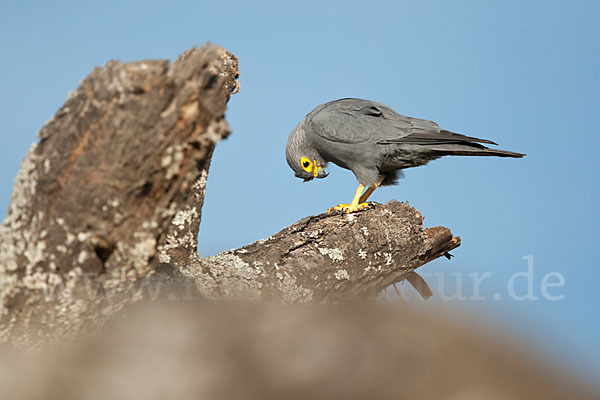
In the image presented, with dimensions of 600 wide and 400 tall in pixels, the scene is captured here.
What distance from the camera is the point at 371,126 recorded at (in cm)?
605

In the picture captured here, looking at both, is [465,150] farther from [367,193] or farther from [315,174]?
[315,174]

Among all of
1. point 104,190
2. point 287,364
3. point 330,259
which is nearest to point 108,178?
point 104,190

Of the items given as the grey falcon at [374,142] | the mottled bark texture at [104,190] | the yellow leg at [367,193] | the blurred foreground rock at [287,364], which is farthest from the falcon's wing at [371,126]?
the blurred foreground rock at [287,364]

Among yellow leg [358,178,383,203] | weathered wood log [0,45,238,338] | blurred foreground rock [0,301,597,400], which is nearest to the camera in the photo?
blurred foreground rock [0,301,597,400]

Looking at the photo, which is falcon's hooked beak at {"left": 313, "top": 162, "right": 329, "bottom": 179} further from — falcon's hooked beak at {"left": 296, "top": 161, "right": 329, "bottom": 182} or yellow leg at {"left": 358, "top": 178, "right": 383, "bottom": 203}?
yellow leg at {"left": 358, "top": 178, "right": 383, "bottom": 203}

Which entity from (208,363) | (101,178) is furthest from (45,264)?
(208,363)

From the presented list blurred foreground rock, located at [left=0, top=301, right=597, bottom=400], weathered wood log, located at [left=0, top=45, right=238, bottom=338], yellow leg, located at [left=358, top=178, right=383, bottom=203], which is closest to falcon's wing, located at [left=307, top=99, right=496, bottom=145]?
yellow leg, located at [left=358, top=178, right=383, bottom=203]

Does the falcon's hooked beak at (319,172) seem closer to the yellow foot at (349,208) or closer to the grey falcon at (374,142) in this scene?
the grey falcon at (374,142)

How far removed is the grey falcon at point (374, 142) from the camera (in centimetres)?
582

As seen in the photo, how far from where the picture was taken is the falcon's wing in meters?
5.85

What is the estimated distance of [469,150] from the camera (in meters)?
5.73

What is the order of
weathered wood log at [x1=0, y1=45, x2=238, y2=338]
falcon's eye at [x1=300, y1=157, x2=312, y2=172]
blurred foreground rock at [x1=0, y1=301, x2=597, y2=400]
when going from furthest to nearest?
falcon's eye at [x1=300, y1=157, x2=312, y2=172] → weathered wood log at [x1=0, y1=45, x2=238, y2=338] → blurred foreground rock at [x1=0, y1=301, x2=597, y2=400]

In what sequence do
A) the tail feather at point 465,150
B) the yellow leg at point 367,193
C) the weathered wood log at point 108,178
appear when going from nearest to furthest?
the weathered wood log at point 108,178 → the tail feather at point 465,150 → the yellow leg at point 367,193

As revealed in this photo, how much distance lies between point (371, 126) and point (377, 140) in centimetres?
20
